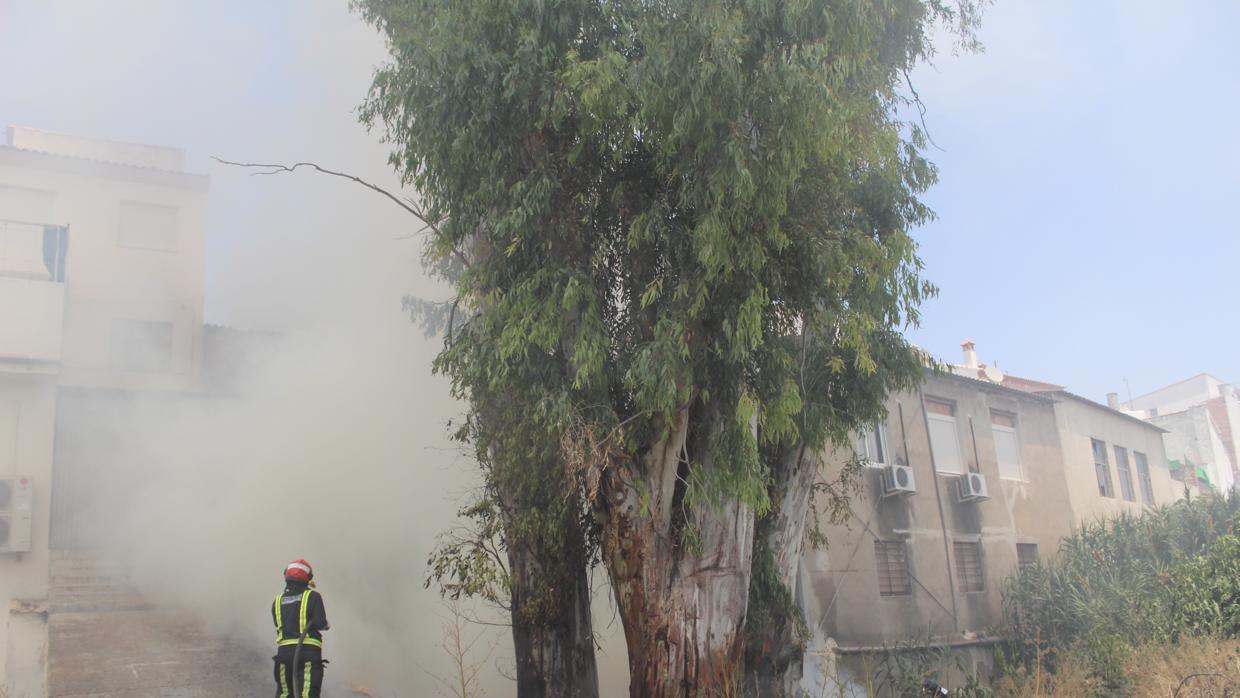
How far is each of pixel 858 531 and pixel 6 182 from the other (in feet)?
51.9

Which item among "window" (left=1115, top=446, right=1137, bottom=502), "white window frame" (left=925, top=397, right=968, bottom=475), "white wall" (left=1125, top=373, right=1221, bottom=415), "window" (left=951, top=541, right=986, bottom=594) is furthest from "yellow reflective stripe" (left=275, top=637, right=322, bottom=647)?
"white wall" (left=1125, top=373, right=1221, bottom=415)

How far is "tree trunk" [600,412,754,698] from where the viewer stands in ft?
27.0

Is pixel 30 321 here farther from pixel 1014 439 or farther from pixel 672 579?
pixel 1014 439

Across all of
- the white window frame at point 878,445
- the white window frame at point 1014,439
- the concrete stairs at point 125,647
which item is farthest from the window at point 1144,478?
the concrete stairs at point 125,647

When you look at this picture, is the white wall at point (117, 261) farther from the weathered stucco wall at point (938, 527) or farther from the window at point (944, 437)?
the window at point (944, 437)

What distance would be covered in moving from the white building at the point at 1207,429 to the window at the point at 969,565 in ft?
64.7

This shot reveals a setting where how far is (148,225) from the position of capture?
61.1 ft

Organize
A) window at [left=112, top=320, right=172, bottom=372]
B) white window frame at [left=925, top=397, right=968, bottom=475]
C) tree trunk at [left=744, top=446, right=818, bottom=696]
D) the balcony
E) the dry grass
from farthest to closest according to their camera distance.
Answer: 1. white window frame at [left=925, top=397, right=968, bottom=475]
2. window at [left=112, top=320, right=172, bottom=372]
3. the balcony
4. the dry grass
5. tree trunk at [left=744, top=446, right=818, bottom=696]

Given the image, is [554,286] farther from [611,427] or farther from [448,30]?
[448,30]

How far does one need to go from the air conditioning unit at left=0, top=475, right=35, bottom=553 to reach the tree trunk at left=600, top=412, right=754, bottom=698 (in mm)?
9514

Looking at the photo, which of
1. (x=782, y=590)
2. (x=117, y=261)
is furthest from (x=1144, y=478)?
(x=117, y=261)

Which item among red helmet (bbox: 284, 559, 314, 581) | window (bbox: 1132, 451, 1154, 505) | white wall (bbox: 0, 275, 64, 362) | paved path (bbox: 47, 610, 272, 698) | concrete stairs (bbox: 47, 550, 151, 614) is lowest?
paved path (bbox: 47, 610, 272, 698)

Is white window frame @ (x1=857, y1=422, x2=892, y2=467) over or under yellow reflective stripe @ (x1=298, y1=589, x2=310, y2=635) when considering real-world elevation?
over

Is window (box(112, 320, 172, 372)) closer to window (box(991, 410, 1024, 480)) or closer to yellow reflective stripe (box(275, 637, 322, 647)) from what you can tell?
yellow reflective stripe (box(275, 637, 322, 647))
